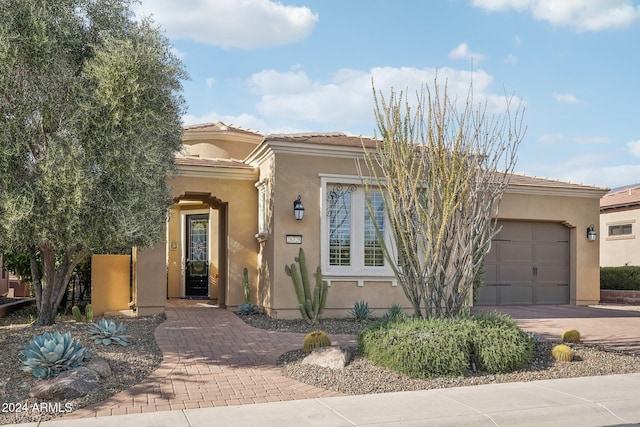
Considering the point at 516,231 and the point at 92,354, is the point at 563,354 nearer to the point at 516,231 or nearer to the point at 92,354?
the point at 92,354

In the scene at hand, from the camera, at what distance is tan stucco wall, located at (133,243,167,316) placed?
12711mm

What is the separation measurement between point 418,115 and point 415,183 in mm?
1037

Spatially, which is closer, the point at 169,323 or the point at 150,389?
the point at 150,389

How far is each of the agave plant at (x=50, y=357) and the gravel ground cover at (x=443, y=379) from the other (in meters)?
2.60

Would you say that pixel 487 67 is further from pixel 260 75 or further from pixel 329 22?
pixel 260 75

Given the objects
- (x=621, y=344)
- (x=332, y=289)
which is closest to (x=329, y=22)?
(x=332, y=289)

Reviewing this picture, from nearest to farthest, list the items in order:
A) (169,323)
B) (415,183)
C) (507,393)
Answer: (507,393) → (415,183) → (169,323)

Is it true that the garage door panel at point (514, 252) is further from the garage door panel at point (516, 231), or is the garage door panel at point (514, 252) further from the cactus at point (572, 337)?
the cactus at point (572, 337)

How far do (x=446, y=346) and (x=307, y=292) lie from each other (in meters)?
4.87

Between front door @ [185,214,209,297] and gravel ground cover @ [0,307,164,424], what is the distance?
6.38 meters

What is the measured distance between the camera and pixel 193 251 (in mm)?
17469

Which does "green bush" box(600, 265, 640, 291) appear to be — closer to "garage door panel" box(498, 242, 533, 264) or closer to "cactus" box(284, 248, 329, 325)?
"garage door panel" box(498, 242, 533, 264)

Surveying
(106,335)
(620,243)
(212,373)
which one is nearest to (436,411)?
(212,373)

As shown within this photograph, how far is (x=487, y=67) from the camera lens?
30.0 feet
